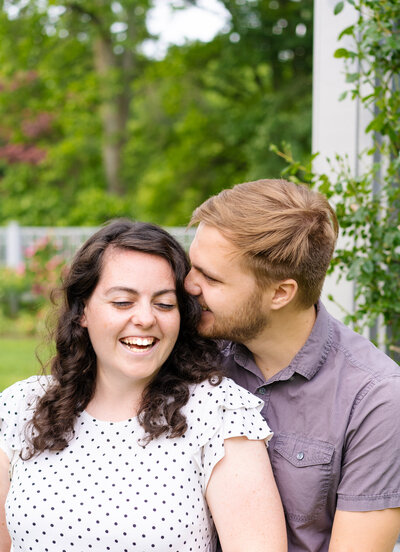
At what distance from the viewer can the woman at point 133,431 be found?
170 cm

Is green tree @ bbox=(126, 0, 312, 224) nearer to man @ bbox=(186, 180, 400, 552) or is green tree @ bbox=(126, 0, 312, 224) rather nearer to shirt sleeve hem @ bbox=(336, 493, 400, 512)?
man @ bbox=(186, 180, 400, 552)

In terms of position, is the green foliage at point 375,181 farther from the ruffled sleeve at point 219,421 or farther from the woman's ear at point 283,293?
the ruffled sleeve at point 219,421

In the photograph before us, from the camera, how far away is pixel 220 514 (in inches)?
67.2

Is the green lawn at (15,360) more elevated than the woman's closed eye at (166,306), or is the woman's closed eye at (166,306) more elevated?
the woman's closed eye at (166,306)

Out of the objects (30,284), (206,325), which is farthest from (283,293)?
(30,284)

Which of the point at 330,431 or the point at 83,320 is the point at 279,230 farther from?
the point at 83,320

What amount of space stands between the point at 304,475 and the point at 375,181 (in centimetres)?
128

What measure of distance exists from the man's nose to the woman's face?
0.06m

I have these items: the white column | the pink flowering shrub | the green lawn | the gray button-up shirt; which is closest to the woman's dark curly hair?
the gray button-up shirt

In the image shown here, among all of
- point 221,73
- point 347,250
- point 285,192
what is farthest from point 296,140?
point 285,192

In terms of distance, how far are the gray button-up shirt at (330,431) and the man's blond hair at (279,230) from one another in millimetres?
168

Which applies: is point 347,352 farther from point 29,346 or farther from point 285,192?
point 29,346

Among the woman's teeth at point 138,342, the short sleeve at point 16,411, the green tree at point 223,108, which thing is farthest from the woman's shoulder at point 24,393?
the green tree at point 223,108

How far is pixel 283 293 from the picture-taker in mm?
1875
